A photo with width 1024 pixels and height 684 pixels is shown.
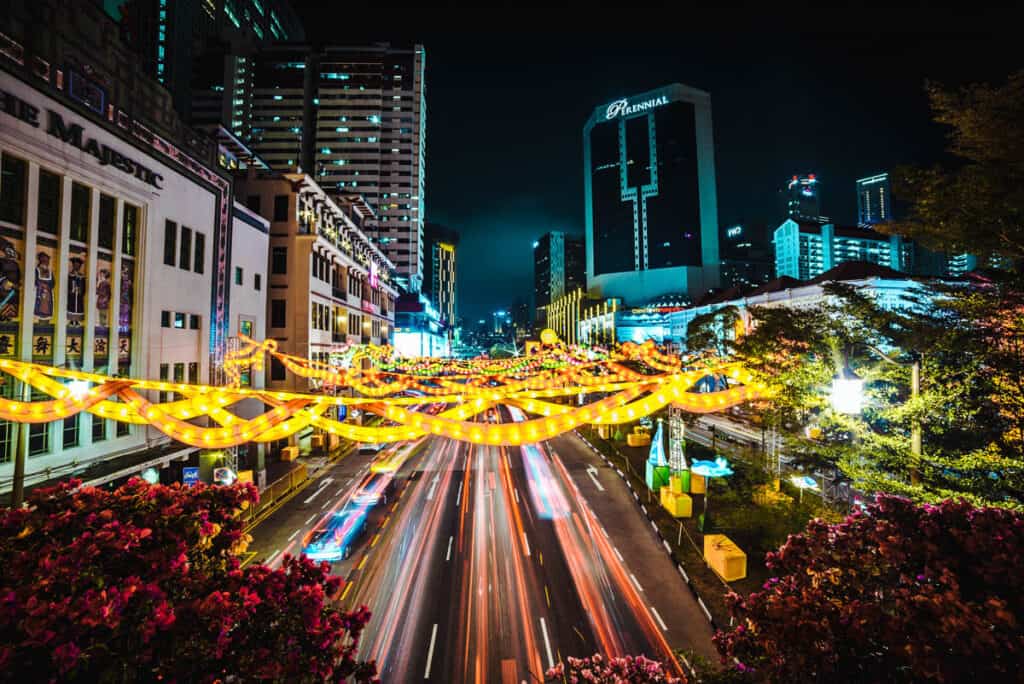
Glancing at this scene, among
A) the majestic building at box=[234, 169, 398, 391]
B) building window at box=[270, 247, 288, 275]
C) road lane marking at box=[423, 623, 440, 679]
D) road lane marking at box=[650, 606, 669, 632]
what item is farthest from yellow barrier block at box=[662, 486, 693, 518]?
building window at box=[270, 247, 288, 275]

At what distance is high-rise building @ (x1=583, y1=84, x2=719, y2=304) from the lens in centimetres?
10056

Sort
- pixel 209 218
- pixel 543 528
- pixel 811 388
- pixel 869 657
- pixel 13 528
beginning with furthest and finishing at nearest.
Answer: pixel 209 218 → pixel 543 528 → pixel 811 388 → pixel 13 528 → pixel 869 657

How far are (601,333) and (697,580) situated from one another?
8097 cm

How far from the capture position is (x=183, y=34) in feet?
242

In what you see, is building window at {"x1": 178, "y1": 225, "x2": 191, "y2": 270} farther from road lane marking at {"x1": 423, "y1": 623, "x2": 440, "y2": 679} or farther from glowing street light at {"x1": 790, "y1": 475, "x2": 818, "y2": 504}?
glowing street light at {"x1": 790, "y1": 475, "x2": 818, "y2": 504}

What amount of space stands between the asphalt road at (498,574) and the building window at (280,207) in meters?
17.1

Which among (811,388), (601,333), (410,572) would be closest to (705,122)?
(601,333)

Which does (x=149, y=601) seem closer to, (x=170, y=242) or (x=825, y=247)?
(x=170, y=242)

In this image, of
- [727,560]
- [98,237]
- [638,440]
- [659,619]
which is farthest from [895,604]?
[638,440]

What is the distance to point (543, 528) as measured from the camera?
1497 centimetres

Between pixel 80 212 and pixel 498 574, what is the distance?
17342 millimetres

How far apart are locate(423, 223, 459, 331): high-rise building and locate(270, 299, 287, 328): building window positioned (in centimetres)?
12595

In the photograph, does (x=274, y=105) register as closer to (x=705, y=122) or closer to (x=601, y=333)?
(x=601, y=333)

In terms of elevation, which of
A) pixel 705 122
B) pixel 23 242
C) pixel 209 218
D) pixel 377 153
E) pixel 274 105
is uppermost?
pixel 705 122
